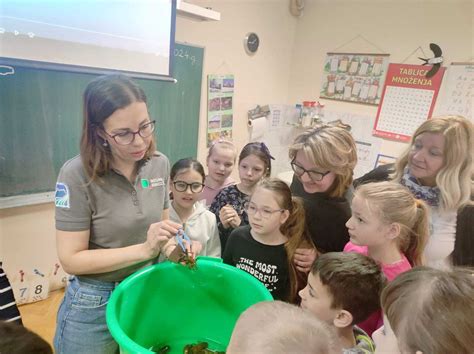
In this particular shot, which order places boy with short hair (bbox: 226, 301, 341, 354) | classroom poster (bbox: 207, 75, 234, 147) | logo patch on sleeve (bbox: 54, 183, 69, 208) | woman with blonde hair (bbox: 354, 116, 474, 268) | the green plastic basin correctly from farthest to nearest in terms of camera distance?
classroom poster (bbox: 207, 75, 234, 147) → woman with blonde hair (bbox: 354, 116, 474, 268) → the green plastic basin → logo patch on sleeve (bbox: 54, 183, 69, 208) → boy with short hair (bbox: 226, 301, 341, 354)

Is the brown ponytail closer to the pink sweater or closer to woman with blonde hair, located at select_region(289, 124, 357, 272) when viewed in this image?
woman with blonde hair, located at select_region(289, 124, 357, 272)

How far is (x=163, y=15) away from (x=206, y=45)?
1.74ft

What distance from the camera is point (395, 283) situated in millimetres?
758

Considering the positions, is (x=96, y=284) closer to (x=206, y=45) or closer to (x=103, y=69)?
(x=103, y=69)

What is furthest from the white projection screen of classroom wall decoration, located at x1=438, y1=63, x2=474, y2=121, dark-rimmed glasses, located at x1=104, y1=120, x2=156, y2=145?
classroom wall decoration, located at x1=438, y1=63, x2=474, y2=121

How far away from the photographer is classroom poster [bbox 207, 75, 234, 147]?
8.51 feet

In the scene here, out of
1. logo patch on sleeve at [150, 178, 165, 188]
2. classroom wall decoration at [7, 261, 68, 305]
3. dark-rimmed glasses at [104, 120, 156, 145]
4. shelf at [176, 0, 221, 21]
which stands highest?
shelf at [176, 0, 221, 21]

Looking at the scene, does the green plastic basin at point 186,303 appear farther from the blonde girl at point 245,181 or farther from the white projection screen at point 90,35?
the white projection screen at point 90,35

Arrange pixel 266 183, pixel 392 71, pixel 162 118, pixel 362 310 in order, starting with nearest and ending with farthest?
pixel 362 310, pixel 266 183, pixel 162 118, pixel 392 71

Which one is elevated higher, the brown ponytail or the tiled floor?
the brown ponytail

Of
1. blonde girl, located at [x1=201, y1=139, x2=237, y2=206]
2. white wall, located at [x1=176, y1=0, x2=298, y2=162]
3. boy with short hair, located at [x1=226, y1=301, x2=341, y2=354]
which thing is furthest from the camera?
white wall, located at [x1=176, y1=0, x2=298, y2=162]

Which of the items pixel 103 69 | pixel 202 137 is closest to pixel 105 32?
pixel 103 69

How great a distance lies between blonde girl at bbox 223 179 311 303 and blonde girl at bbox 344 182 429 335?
0.20 m

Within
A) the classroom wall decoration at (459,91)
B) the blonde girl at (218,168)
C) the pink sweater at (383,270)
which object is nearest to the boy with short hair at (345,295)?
the pink sweater at (383,270)
